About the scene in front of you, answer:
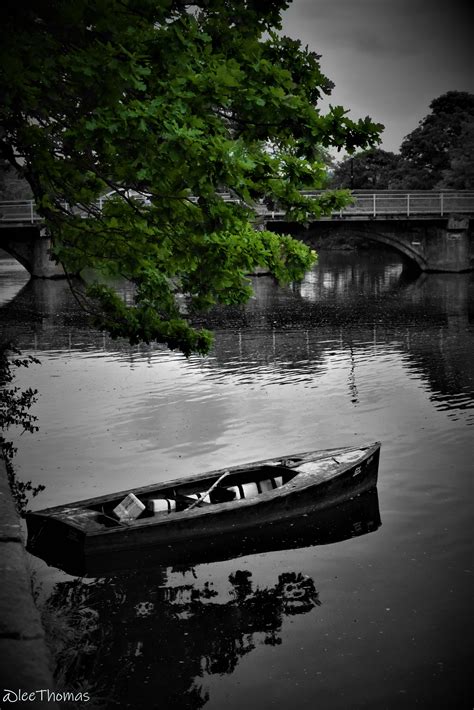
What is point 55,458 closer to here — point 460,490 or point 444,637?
point 460,490

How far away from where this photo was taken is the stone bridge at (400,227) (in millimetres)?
52250

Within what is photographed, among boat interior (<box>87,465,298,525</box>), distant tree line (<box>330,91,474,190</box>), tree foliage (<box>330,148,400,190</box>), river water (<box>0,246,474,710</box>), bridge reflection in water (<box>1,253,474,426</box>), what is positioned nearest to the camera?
river water (<box>0,246,474,710</box>)

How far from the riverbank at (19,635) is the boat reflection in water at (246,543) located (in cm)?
161

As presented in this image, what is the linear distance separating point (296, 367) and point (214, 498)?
12020 mm

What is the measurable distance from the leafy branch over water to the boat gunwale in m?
1.79

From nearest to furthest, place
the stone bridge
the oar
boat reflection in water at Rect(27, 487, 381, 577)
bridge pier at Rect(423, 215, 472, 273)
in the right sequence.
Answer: boat reflection in water at Rect(27, 487, 381, 577)
the oar
the stone bridge
bridge pier at Rect(423, 215, 472, 273)

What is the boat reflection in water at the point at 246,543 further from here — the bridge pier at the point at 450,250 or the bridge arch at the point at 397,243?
the bridge pier at the point at 450,250

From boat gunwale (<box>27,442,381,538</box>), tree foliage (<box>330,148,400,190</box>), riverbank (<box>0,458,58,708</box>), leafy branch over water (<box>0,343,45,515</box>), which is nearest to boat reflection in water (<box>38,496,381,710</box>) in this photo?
boat gunwale (<box>27,442,381,538</box>)

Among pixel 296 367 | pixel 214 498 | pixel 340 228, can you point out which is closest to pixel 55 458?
pixel 214 498

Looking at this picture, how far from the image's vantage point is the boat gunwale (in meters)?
10.7

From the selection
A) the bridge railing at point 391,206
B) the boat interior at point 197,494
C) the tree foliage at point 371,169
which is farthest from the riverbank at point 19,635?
the tree foliage at point 371,169

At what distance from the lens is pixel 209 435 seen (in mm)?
16688

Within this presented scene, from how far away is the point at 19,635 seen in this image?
6887 mm

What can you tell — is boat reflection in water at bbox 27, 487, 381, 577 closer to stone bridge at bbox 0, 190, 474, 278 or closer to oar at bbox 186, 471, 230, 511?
oar at bbox 186, 471, 230, 511
